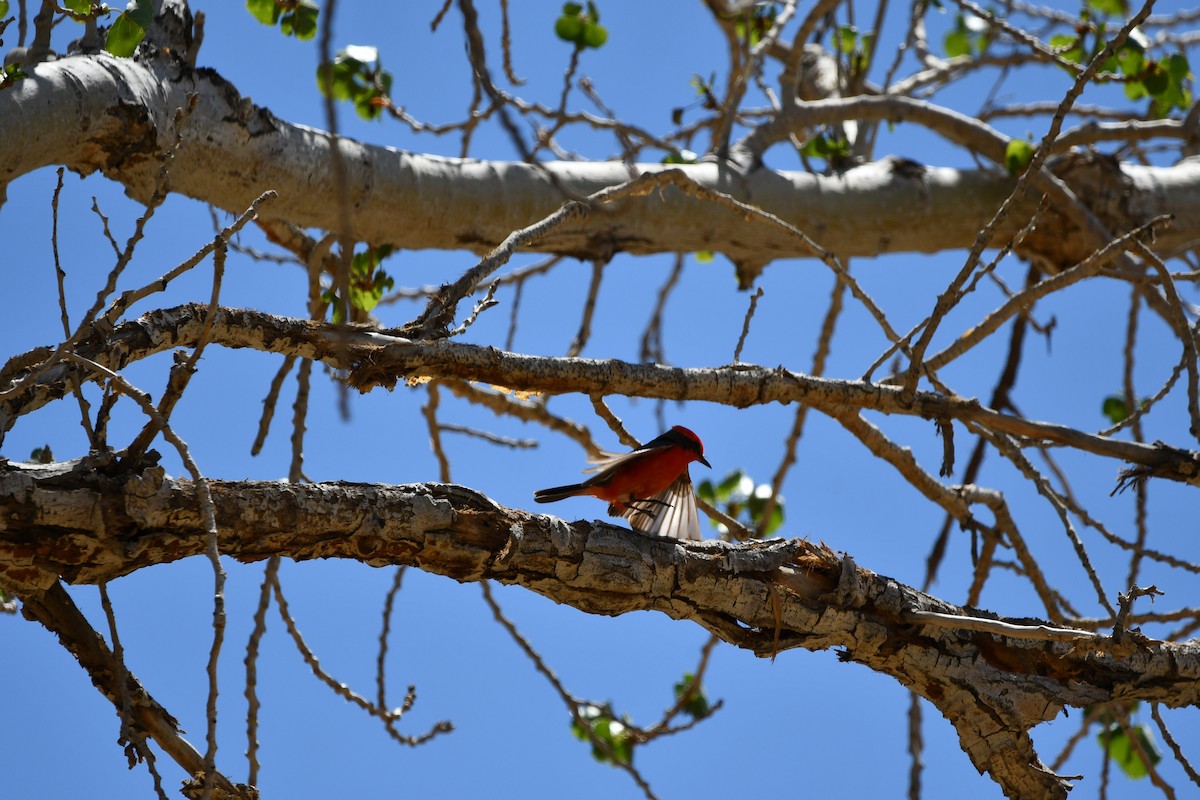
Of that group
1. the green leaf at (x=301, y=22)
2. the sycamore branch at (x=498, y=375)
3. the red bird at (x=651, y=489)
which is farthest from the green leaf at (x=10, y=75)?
the red bird at (x=651, y=489)

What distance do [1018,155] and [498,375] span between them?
9.58 ft

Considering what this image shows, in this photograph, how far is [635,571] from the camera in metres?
2.38

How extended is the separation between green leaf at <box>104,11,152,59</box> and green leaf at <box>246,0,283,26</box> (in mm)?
1006

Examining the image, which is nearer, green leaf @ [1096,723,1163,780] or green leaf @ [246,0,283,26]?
green leaf @ [246,0,283,26]

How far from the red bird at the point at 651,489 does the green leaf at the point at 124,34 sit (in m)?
1.75

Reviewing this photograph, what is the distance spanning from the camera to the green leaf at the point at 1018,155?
4.46 metres

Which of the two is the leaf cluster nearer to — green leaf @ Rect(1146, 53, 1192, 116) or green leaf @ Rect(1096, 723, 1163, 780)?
green leaf @ Rect(1146, 53, 1192, 116)

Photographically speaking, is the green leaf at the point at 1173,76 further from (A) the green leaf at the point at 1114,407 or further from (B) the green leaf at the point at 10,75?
(B) the green leaf at the point at 10,75

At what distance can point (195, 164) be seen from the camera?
11.0 feet

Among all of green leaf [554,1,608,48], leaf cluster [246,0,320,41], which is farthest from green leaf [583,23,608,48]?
leaf cluster [246,0,320,41]

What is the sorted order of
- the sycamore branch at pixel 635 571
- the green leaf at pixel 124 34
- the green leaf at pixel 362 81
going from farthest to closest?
the green leaf at pixel 362 81 → the green leaf at pixel 124 34 → the sycamore branch at pixel 635 571

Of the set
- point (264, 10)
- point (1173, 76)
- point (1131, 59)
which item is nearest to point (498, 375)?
point (264, 10)

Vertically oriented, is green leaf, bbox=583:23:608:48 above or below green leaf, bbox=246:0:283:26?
above

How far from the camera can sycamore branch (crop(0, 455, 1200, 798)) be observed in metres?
1.95
